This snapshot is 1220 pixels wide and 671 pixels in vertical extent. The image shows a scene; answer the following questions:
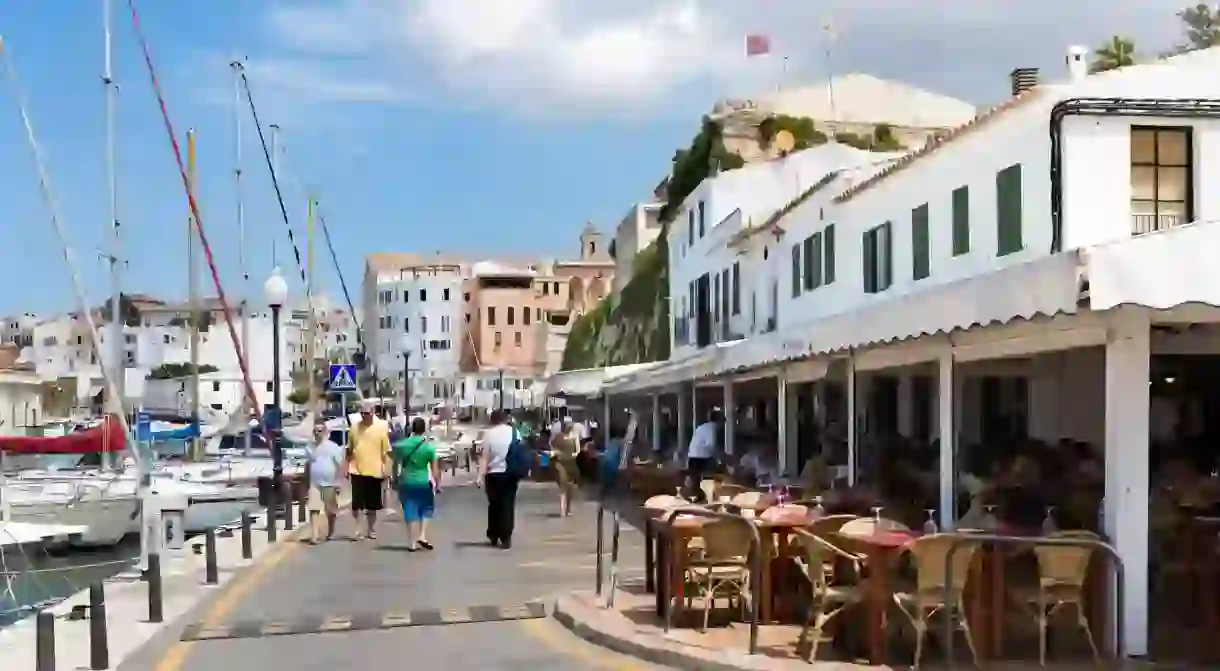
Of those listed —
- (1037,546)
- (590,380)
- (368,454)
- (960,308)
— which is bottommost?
(368,454)

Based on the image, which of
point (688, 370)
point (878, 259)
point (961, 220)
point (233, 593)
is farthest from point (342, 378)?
point (233, 593)

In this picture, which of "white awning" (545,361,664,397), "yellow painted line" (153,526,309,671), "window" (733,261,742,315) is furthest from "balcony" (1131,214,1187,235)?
"white awning" (545,361,664,397)

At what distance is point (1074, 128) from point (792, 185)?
26.0m

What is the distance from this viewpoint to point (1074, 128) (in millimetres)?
18766

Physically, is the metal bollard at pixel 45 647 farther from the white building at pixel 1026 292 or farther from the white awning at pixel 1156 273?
the white awning at pixel 1156 273

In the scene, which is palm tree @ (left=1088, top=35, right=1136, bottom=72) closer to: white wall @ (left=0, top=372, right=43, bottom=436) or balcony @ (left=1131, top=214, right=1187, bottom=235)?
balcony @ (left=1131, top=214, right=1187, bottom=235)

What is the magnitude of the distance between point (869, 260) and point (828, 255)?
2.78 m

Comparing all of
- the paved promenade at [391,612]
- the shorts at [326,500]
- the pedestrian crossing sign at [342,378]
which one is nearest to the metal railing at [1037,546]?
the paved promenade at [391,612]

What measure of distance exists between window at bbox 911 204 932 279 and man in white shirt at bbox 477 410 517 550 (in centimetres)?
784

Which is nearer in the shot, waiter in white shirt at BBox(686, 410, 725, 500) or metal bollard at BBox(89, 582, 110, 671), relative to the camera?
metal bollard at BBox(89, 582, 110, 671)

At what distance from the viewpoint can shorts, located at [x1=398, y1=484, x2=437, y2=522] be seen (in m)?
19.3

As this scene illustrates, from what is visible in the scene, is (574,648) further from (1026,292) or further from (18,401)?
(18,401)

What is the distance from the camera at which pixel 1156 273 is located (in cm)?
873

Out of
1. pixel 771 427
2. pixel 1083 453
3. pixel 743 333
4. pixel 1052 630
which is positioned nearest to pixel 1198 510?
pixel 1052 630
